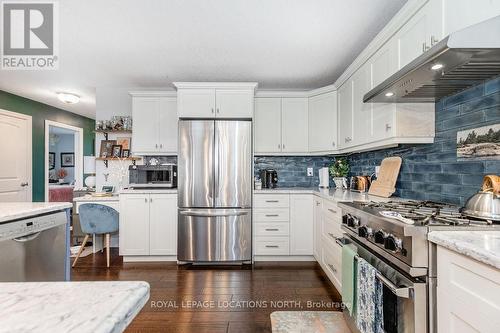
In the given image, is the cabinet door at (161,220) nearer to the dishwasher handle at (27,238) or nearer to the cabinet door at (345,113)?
the dishwasher handle at (27,238)

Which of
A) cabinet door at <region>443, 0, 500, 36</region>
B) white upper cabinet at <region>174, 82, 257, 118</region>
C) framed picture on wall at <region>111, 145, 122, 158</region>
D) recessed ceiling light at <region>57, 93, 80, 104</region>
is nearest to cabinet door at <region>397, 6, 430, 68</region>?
cabinet door at <region>443, 0, 500, 36</region>

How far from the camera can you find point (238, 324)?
2.18 metres

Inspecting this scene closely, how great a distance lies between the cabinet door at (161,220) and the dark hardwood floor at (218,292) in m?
0.28

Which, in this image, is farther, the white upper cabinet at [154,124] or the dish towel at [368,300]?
the white upper cabinet at [154,124]

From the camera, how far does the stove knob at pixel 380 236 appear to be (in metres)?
1.49

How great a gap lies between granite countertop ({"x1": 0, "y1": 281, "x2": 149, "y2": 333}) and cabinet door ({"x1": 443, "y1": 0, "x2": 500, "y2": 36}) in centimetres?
190

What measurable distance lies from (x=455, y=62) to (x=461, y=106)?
620 mm

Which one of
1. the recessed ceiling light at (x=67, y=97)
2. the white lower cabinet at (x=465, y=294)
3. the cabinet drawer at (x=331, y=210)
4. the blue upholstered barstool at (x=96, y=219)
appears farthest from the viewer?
the recessed ceiling light at (x=67, y=97)

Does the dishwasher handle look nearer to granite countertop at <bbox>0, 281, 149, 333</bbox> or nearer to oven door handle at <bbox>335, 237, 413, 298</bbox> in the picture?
granite countertop at <bbox>0, 281, 149, 333</bbox>

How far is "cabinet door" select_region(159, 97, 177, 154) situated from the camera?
389 centimetres

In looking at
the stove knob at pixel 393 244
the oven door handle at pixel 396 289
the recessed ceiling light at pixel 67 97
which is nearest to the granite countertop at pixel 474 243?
the stove knob at pixel 393 244

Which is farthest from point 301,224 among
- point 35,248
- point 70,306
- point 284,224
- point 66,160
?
point 66,160

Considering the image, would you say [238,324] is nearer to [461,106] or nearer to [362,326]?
[362,326]

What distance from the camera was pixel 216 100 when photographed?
3566 millimetres
